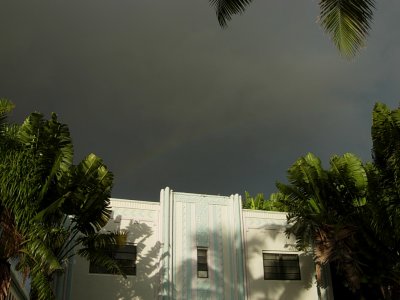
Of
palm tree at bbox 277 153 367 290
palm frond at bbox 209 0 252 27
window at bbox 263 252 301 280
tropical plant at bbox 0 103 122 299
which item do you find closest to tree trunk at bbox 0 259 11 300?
tropical plant at bbox 0 103 122 299

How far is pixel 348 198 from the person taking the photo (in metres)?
22.4

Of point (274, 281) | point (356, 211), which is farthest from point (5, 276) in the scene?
point (356, 211)

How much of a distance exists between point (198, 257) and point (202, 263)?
12.3 inches

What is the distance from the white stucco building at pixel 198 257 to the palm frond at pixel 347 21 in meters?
14.9

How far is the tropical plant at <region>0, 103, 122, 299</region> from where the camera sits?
39.8 feet

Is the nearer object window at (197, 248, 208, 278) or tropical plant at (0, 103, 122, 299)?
tropical plant at (0, 103, 122, 299)

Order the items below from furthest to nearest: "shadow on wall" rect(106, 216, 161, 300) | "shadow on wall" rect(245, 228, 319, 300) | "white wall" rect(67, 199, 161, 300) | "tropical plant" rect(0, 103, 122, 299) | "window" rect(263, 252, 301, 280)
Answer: "window" rect(263, 252, 301, 280) < "shadow on wall" rect(245, 228, 319, 300) < "shadow on wall" rect(106, 216, 161, 300) < "white wall" rect(67, 199, 161, 300) < "tropical plant" rect(0, 103, 122, 299)

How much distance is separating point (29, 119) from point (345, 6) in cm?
1033

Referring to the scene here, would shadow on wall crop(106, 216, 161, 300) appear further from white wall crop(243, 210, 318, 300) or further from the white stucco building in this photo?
white wall crop(243, 210, 318, 300)

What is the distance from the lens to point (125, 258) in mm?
21656

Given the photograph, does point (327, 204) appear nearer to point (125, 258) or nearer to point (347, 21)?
point (125, 258)

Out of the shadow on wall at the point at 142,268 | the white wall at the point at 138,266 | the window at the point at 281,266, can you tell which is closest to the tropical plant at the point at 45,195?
the white wall at the point at 138,266

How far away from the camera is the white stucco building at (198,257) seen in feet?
69.0

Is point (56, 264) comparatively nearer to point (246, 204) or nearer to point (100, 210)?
point (100, 210)
